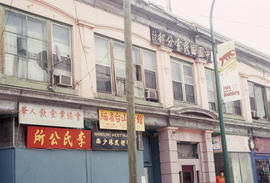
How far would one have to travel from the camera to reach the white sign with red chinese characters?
461 inches

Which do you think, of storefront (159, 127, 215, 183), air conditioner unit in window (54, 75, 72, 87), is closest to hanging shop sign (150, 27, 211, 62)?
storefront (159, 127, 215, 183)

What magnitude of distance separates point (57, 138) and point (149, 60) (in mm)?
6760

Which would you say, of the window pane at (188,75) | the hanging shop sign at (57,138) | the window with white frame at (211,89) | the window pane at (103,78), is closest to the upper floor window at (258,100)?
the window with white frame at (211,89)

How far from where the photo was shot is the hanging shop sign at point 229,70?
17.1 m

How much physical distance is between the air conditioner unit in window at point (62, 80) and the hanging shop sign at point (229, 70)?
25.1 ft

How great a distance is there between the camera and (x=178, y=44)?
62.4ft

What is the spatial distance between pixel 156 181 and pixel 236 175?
6387 millimetres

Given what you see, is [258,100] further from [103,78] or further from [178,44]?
[103,78]

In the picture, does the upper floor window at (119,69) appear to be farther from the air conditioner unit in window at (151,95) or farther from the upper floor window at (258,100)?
the upper floor window at (258,100)

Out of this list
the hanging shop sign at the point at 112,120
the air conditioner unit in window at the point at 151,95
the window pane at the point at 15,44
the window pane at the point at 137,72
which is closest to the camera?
the window pane at the point at 15,44

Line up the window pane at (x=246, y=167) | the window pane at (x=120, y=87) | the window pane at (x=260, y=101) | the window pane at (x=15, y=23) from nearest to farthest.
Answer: the window pane at (x=15, y=23) < the window pane at (x=120, y=87) < the window pane at (x=246, y=167) < the window pane at (x=260, y=101)

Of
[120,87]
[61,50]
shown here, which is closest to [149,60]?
[120,87]

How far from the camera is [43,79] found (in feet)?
42.0

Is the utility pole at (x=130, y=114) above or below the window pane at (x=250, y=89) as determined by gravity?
below
